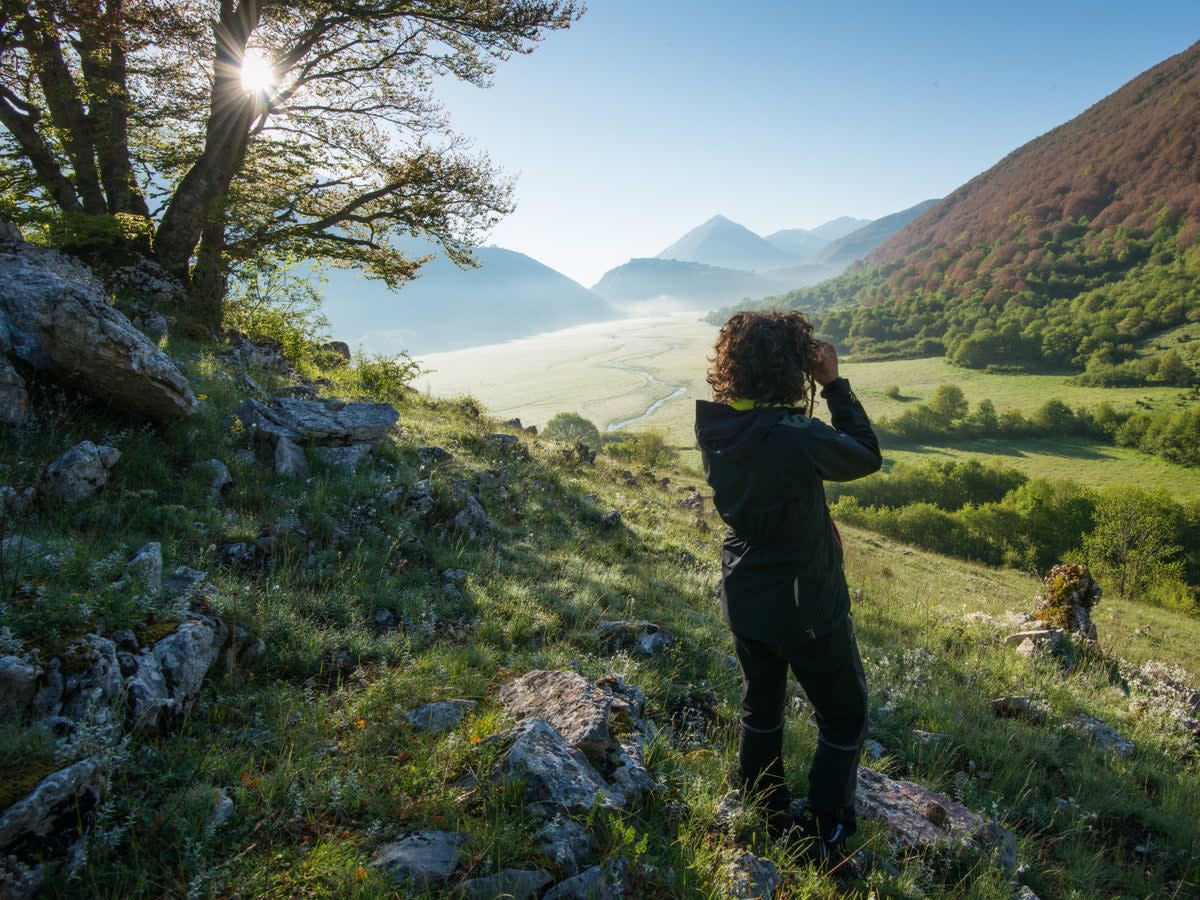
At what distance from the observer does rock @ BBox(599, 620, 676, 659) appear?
5.12 m

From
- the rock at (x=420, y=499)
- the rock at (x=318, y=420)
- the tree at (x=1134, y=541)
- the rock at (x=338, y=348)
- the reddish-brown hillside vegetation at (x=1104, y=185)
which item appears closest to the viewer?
the rock at (x=420, y=499)

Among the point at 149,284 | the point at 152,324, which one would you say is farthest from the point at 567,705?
the point at 149,284

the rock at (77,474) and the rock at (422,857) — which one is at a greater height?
the rock at (77,474)

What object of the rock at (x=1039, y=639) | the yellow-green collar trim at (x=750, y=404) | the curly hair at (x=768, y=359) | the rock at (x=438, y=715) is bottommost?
the rock at (x=1039, y=639)

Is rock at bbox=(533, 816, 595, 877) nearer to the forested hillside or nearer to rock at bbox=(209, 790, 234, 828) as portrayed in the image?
rock at bbox=(209, 790, 234, 828)

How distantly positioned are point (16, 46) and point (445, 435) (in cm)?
1031

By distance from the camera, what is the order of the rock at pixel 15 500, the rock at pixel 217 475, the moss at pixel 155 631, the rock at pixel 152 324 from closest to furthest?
the moss at pixel 155 631
the rock at pixel 15 500
the rock at pixel 217 475
the rock at pixel 152 324

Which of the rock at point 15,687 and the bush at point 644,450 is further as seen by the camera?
the bush at point 644,450

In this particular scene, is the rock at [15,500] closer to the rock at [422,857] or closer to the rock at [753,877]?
the rock at [422,857]

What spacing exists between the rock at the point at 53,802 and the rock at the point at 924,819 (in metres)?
3.82

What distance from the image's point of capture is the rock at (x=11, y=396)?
508 cm

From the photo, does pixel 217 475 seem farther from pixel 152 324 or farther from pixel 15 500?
pixel 152 324

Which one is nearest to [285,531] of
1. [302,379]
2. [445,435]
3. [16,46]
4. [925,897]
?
[925,897]

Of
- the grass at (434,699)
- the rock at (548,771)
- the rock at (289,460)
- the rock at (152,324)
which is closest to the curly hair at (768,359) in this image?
the rock at (548,771)
